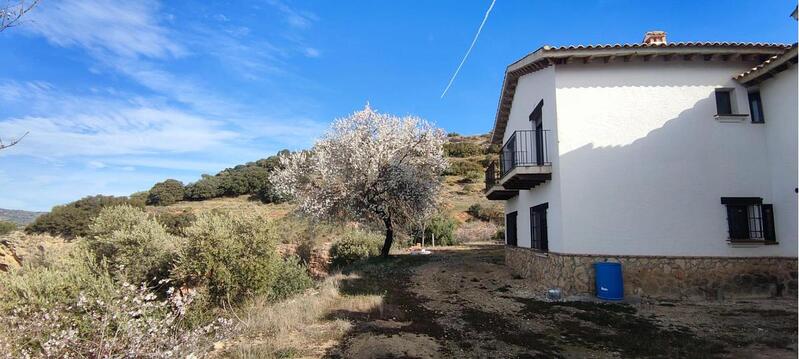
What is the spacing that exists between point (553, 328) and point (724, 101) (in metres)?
8.43

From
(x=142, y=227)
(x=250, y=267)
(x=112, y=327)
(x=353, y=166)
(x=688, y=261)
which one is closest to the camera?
(x=112, y=327)

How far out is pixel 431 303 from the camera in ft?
35.8

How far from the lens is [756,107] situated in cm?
1119

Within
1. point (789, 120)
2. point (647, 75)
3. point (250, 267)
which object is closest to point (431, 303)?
point (250, 267)

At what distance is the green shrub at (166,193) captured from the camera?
43.6 m

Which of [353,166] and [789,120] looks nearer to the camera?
[789,120]

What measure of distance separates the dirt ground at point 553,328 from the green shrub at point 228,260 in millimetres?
2809

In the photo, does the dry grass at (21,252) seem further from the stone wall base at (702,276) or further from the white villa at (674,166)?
the stone wall base at (702,276)

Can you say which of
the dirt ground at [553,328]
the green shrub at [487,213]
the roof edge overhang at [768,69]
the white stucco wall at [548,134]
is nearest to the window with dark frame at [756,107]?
the roof edge overhang at [768,69]

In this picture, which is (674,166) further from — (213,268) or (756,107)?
(213,268)

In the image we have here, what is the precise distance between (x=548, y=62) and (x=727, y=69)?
4793 mm

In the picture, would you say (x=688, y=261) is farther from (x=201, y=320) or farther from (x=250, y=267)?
(x=201, y=320)

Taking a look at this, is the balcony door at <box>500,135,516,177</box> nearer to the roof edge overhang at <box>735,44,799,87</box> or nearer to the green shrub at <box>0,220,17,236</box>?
the roof edge overhang at <box>735,44,799,87</box>

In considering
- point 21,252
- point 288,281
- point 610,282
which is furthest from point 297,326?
point 21,252
